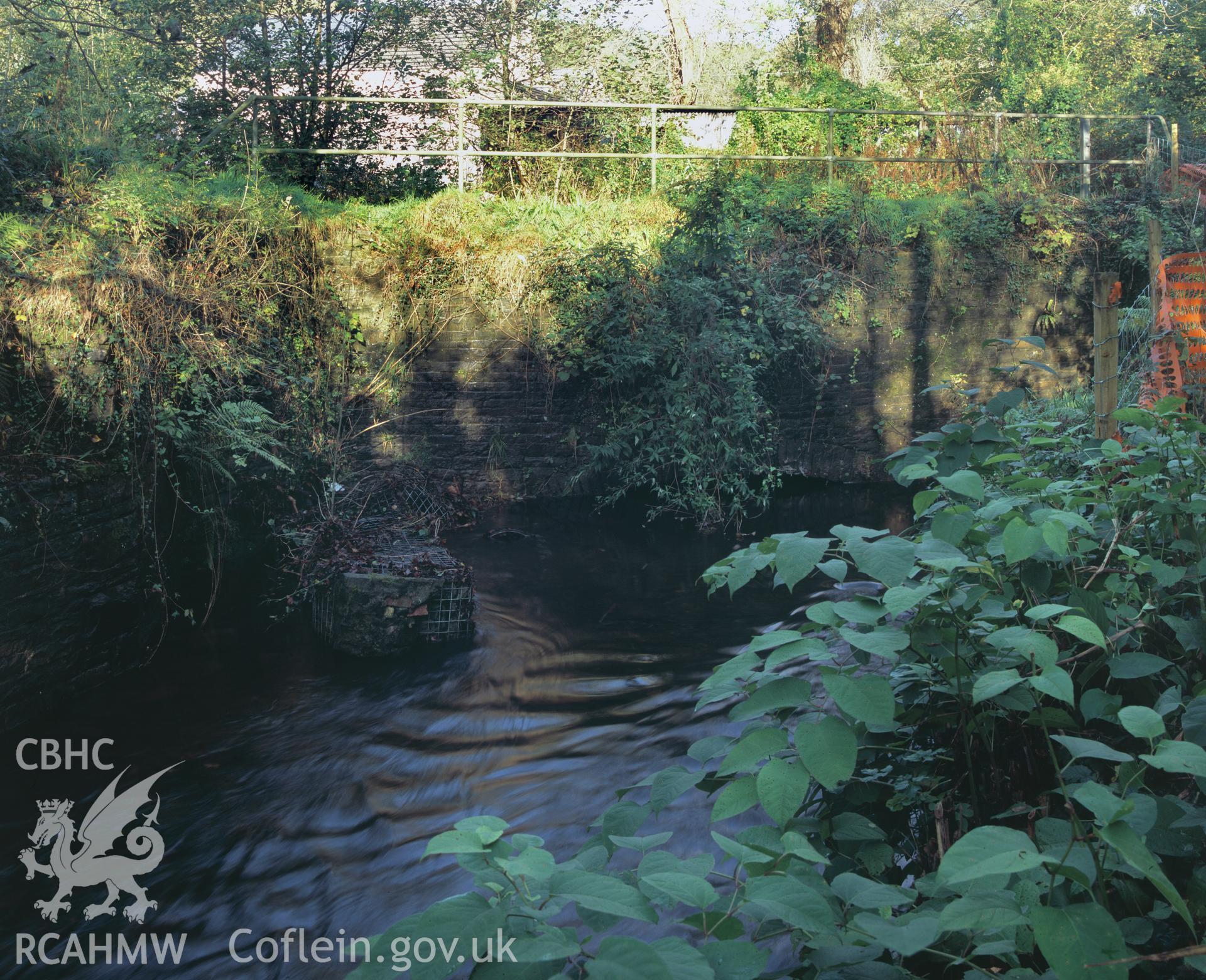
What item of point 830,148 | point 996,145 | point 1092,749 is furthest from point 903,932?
point 996,145

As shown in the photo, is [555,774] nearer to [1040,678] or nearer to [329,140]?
[1040,678]

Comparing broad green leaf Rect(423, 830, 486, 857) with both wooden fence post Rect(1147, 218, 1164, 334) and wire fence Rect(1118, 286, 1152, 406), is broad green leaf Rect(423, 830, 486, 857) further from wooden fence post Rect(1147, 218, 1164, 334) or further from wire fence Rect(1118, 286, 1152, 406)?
wooden fence post Rect(1147, 218, 1164, 334)

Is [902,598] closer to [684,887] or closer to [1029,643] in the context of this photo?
[1029,643]

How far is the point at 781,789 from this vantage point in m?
1.70

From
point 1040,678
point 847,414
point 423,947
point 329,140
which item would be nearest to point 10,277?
point 423,947

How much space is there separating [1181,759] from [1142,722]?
0.09m

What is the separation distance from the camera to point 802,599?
766cm

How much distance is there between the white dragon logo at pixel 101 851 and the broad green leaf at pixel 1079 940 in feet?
12.2

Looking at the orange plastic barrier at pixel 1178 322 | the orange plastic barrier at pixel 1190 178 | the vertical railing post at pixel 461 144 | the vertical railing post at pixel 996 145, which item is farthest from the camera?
the vertical railing post at pixel 996 145

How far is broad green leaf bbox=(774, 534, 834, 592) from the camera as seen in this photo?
184 centimetres

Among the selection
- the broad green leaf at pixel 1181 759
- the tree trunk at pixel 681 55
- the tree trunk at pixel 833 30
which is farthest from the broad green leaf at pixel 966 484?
the tree trunk at pixel 833 30

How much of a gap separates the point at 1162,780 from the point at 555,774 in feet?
10.8

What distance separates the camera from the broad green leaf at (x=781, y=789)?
1665 mm

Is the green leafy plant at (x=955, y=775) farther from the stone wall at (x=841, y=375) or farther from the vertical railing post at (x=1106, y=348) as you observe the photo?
the stone wall at (x=841, y=375)
